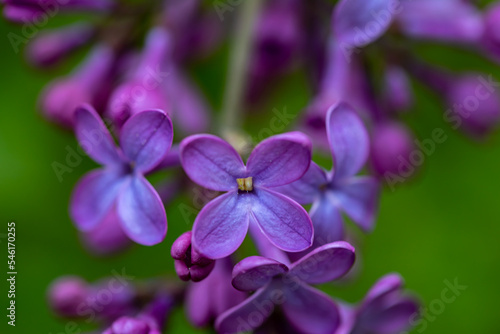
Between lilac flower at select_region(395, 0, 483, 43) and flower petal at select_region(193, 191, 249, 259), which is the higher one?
lilac flower at select_region(395, 0, 483, 43)

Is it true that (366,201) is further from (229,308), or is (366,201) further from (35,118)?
(35,118)

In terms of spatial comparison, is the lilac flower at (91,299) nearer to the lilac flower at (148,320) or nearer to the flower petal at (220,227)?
the lilac flower at (148,320)

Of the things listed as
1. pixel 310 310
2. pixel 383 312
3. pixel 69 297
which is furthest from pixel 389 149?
pixel 69 297

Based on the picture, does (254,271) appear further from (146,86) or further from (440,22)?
(440,22)

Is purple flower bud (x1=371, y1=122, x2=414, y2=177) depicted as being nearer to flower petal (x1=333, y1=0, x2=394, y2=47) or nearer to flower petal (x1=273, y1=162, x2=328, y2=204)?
flower petal (x1=333, y1=0, x2=394, y2=47)

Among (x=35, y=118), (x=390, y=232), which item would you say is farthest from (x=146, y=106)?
(x=390, y=232)

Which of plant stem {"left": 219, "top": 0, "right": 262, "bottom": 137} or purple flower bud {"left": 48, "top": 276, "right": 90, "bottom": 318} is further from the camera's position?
plant stem {"left": 219, "top": 0, "right": 262, "bottom": 137}

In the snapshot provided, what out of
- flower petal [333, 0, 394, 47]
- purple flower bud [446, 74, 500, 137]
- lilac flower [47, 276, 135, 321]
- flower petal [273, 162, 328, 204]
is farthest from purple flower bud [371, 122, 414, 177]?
lilac flower [47, 276, 135, 321]
